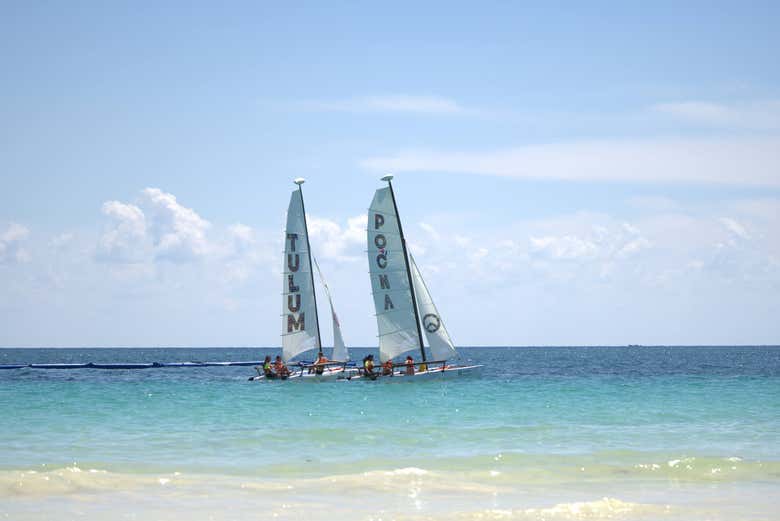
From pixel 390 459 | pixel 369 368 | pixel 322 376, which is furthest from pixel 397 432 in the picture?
pixel 322 376

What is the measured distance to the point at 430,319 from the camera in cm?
5422

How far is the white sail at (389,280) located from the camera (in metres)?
52.9

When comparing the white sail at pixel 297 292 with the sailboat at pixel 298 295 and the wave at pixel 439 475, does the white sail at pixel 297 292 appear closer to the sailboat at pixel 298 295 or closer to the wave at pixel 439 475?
the sailboat at pixel 298 295

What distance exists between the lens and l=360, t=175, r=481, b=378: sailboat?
52938 millimetres

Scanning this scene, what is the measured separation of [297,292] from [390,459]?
115ft

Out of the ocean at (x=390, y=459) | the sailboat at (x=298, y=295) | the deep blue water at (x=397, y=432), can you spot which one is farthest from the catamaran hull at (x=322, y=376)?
the ocean at (x=390, y=459)

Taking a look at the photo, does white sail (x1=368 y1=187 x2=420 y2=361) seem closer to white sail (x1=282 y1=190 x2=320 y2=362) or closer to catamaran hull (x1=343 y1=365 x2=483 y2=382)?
catamaran hull (x1=343 y1=365 x2=483 y2=382)

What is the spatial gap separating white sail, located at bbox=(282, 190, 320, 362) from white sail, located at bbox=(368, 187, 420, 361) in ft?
19.3

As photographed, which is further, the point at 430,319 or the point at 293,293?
the point at 293,293

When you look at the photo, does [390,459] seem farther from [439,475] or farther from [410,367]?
[410,367]

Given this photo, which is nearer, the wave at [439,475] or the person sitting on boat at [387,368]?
the wave at [439,475]

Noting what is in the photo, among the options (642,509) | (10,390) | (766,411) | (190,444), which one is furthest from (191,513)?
(10,390)

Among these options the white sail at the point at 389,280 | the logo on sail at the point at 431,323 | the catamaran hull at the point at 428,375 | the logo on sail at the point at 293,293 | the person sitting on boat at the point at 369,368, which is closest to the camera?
the catamaran hull at the point at 428,375

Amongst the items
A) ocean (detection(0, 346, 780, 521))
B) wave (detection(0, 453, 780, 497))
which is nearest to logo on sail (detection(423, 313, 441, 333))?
ocean (detection(0, 346, 780, 521))
